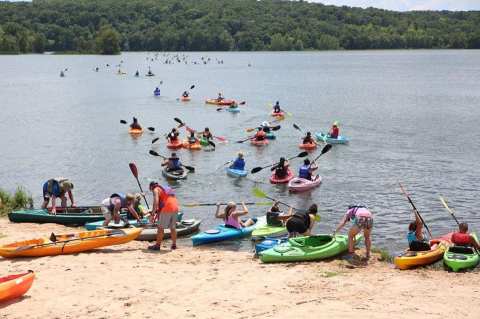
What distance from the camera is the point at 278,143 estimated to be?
135ft

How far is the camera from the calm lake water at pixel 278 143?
89.0 ft

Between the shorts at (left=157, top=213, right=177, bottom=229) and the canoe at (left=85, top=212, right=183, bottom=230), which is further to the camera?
the canoe at (left=85, top=212, right=183, bottom=230)

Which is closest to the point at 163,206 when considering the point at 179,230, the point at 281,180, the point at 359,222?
the point at 179,230

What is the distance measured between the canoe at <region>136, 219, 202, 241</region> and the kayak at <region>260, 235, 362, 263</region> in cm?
376

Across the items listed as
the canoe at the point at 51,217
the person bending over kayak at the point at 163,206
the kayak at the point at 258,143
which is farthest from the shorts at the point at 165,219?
the kayak at the point at 258,143

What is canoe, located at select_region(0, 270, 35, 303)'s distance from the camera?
13.4 meters

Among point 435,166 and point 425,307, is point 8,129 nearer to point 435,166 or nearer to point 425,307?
point 435,166

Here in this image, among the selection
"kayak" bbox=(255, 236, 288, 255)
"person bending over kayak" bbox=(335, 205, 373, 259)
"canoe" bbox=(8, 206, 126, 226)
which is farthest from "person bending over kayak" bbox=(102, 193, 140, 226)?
"person bending over kayak" bbox=(335, 205, 373, 259)

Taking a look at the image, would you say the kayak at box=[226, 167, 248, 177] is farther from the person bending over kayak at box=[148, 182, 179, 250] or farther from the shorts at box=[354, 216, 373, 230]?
the shorts at box=[354, 216, 373, 230]

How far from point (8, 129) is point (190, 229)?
33.5 meters

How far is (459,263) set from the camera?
1598 cm

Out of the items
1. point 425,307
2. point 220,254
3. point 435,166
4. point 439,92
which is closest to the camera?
point 425,307

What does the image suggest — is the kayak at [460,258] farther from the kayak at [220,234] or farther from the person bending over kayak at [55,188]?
the person bending over kayak at [55,188]

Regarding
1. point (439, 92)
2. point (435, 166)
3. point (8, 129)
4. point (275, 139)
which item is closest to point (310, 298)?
point (435, 166)
